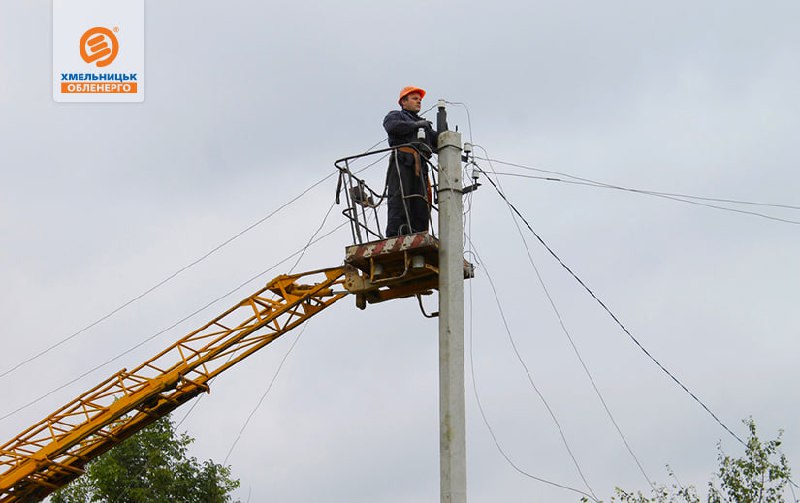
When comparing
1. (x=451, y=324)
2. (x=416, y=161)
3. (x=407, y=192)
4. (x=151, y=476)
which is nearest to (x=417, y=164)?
(x=416, y=161)

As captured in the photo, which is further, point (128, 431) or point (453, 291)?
point (128, 431)

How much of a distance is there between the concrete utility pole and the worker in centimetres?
99

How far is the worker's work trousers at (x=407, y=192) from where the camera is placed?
12914mm

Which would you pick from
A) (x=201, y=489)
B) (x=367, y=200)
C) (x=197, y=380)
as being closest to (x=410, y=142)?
(x=367, y=200)

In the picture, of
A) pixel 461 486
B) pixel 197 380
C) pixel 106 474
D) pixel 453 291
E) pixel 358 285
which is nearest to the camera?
pixel 461 486

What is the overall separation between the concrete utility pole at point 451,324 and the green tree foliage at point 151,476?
88.8ft

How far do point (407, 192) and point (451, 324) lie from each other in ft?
8.04

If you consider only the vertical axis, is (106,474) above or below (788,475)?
above

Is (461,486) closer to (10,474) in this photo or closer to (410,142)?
(410,142)

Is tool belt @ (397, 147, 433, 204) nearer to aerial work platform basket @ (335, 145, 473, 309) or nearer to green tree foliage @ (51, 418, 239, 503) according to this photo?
aerial work platform basket @ (335, 145, 473, 309)

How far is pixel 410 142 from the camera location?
13.0 meters

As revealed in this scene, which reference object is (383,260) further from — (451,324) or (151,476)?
(151,476)

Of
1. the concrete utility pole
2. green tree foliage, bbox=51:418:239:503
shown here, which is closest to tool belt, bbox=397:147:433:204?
the concrete utility pole

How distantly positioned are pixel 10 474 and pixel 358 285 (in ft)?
30.7
